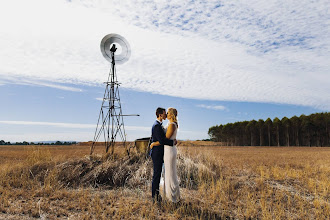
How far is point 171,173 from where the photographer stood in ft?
21.3

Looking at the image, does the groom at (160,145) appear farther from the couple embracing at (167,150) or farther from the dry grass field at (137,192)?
the dry grass field at (137,192)

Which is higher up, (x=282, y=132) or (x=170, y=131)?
(x=282, y=132)

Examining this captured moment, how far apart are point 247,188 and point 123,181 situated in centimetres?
416

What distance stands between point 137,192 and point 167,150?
2604 mm

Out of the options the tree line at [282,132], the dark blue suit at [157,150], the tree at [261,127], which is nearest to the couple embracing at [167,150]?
the dark blue suit at [157,150]

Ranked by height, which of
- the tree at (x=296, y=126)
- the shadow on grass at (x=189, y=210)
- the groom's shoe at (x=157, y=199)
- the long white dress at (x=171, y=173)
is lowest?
the shadow on grass at (x=189, y=210)

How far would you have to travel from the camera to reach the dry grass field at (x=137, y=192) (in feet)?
21.2

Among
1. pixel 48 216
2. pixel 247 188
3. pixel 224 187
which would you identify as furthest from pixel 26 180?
pixel 247 188

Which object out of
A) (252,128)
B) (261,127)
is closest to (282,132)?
(261,127)

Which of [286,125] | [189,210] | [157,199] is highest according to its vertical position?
[286,125]

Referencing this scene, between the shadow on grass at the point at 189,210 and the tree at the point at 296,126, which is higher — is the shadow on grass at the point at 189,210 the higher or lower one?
the lower one

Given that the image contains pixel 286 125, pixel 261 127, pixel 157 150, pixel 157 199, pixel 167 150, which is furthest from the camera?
pixel 261 127

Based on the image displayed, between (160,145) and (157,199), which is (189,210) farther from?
(160,145)

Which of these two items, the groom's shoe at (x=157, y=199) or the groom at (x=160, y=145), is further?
the groom's shoe at (x=157, y=199)
